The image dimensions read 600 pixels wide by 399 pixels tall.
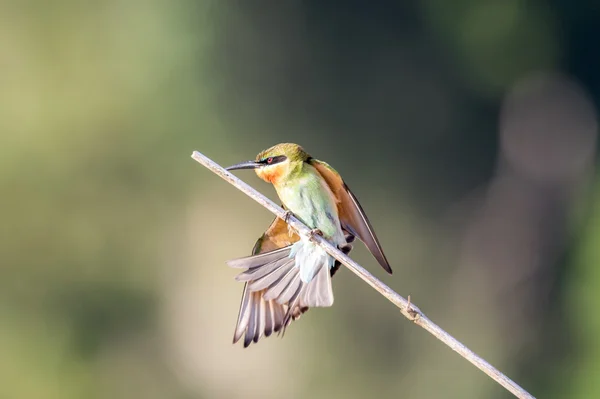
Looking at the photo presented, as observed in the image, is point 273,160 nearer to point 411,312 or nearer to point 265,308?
point 265,308

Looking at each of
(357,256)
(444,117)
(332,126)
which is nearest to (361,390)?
(357,256)

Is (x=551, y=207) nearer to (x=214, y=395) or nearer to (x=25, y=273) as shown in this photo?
(x=214, y=395)

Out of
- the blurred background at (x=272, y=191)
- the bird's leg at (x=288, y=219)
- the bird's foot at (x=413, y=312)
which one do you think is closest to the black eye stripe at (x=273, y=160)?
the bird's leg at (x=288, y=219)

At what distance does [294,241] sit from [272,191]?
4.03 m

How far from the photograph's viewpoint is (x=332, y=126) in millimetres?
Result: 7301

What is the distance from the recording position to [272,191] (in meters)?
5.77

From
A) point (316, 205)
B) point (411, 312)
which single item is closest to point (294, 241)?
point (316, 205)

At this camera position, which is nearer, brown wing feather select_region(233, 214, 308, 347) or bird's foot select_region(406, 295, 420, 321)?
bird's foot select_region(406, 295, 420, 321)

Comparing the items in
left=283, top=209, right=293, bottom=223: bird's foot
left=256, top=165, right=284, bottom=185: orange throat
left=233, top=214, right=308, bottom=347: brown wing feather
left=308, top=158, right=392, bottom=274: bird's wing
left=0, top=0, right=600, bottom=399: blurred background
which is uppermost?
left=0, top=0, right=600, bottom=399: blurred background

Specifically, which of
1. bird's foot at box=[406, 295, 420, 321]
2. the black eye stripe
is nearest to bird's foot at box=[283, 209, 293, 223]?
the black eye stripe

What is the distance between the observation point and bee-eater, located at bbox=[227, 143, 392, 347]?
65.1 inches

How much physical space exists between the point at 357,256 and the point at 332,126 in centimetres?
180

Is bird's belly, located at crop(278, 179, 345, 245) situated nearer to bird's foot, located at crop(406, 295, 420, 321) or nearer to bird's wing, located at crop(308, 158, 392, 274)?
bird's wing, located at crop(308, 158, 392, 274)

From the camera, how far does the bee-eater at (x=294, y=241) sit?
5.42 feet
